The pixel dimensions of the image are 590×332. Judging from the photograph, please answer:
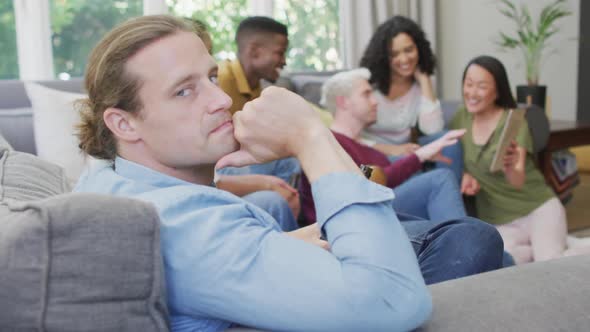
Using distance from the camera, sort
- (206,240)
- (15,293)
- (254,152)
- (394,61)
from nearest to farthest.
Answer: (15,293) → (206,240) → (254,152) → (394,61)

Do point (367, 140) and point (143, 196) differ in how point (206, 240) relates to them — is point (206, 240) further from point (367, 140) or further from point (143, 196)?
point (367, 140)

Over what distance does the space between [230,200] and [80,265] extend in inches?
9.3

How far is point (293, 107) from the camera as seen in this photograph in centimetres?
85

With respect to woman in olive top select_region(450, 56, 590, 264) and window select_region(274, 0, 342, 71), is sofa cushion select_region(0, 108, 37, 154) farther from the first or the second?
window select_region(274, 0, 342, 71)

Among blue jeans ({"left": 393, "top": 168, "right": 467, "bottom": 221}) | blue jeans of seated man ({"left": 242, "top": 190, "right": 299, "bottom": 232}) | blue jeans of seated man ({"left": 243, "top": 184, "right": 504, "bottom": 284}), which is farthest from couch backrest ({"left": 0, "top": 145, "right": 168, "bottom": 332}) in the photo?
blue jeans ({"left": 393, "top": 168, "right": 467, "bottom": 221})

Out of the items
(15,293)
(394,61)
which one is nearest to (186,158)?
(15,293)

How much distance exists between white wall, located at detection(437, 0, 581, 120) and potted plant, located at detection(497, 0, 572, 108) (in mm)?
68

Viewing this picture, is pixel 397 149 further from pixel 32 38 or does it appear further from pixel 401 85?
pixel 32 38

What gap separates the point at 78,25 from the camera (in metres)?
4.36

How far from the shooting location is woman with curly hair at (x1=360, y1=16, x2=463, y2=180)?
3.21 m

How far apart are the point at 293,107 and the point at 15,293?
379mm

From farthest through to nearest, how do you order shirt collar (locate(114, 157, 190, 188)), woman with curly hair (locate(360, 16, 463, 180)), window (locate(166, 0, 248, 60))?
window (locate(166, 0, 248, 60)) → woman with curly hair (locate(360, 16, 463, 180)) → shirt collar (locate(114, 157, 190, 188))

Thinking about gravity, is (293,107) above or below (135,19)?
below

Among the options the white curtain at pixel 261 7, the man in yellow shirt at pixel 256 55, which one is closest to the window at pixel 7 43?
the white curtain at pixel 261 7
